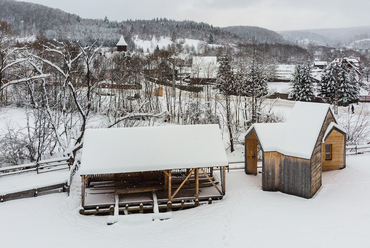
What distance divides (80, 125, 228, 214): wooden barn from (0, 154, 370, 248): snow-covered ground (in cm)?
78

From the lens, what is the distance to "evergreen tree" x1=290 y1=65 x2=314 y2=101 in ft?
133

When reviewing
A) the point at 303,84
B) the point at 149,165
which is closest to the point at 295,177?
the point at 149,165

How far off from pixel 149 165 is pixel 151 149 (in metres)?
1.01

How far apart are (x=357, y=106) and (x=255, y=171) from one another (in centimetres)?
3017

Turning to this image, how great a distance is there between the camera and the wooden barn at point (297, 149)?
47.5ft

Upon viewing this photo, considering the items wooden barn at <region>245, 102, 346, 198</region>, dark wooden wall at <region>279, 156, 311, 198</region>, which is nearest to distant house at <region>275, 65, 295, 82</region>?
wooden barn at <region>245, 102, 346, 198</region>

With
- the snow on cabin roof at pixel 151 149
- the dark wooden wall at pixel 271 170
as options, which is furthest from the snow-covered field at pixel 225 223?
the snow on cabin roof at pixel 151 149

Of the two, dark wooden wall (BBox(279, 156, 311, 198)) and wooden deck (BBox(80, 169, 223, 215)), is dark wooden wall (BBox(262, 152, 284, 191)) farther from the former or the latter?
wooden deck (BBox(80, 169, 223, 215))

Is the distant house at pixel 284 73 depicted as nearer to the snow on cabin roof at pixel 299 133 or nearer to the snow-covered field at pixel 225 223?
the snow on cabin roof at pixel 299 133

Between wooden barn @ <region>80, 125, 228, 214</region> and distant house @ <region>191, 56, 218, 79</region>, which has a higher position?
distant house @ <region>191, 56, 218, 79</region>

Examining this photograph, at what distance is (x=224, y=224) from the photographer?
12.6 m

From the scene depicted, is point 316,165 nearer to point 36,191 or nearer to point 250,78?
point 36,191

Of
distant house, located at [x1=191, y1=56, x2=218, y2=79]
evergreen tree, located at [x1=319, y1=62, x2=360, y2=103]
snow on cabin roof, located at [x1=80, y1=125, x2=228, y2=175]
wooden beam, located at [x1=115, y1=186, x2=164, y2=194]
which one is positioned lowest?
wooden beam, located at [x1=115, y1=186, x2=164, y2=194]

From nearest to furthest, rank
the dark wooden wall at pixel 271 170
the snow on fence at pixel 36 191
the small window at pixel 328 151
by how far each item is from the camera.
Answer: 1. the snow on fence at pixel 36 191
2. the dark wooden wall at pixel 271 170
3. the small window at pixel 328 151
